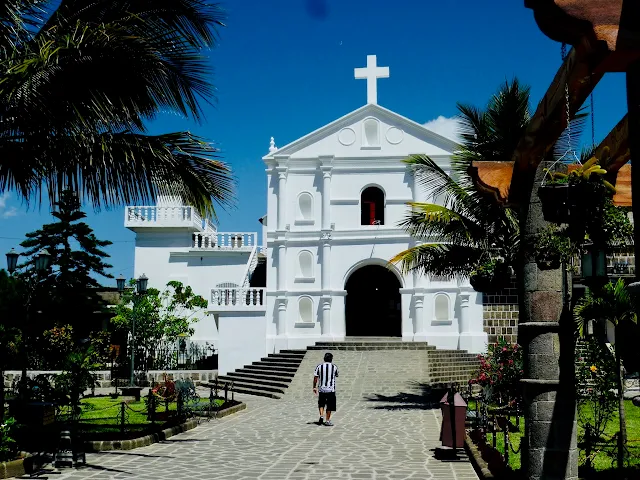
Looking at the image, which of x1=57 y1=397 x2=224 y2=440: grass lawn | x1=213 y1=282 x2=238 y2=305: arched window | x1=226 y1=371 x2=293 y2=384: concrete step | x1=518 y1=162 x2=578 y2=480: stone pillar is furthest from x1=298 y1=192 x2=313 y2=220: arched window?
x1=518 y1=162 x2=578 y2=480: stone pillar

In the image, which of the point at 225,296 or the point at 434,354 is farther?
the point at 225,296

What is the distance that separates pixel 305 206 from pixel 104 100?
68.0 feet

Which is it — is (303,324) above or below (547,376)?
above

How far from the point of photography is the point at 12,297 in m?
10.3

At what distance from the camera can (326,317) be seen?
29.3 metres

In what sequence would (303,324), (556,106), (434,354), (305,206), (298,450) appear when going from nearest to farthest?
(556,106) < (298,450) < (434,354) < (303,324) < (305,206)

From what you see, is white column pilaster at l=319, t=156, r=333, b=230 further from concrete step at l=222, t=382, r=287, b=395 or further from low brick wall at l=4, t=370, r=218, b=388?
concrete step at l=222, t=382, r=287, b=395

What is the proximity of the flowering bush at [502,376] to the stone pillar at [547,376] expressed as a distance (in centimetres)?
848

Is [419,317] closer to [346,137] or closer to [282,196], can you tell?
[282,196]

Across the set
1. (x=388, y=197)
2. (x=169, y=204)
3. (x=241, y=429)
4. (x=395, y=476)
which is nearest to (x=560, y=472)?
(x=395, y=476)

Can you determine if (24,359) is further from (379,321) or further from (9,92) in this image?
(379,321)

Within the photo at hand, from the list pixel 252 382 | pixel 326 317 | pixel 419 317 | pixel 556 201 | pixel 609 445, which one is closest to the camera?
pixel 556 201

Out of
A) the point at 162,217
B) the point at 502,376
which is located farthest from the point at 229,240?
the point at 502,376

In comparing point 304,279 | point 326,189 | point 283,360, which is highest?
point 326,189
